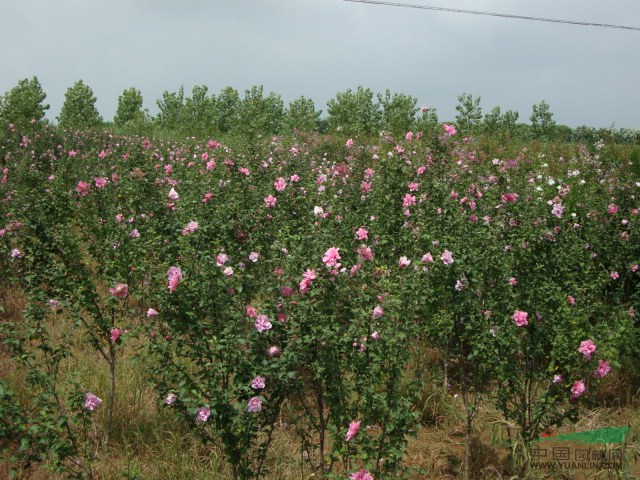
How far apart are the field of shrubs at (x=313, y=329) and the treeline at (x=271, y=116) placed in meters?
2.92

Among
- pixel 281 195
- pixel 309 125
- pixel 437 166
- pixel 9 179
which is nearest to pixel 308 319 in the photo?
pixel 281 195

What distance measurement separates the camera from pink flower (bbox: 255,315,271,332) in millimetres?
2340

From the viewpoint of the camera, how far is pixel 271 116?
30.4 m

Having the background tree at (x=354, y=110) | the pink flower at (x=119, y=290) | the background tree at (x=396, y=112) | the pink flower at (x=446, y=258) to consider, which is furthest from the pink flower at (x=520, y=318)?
the background tree at (x=354, y=110)

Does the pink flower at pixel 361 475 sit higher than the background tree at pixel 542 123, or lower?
lower

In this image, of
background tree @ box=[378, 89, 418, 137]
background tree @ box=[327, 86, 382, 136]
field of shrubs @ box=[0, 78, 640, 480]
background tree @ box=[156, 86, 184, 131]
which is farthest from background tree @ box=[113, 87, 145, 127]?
field of shrubs @ box=[0, 78, 640, 480]

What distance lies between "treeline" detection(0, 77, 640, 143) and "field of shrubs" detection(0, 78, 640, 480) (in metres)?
2.92

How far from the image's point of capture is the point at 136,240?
3391 millimetres

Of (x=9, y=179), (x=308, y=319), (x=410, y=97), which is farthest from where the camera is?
(x=410, y=97)

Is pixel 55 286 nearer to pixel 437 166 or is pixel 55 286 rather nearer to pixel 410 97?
pixel 437 166

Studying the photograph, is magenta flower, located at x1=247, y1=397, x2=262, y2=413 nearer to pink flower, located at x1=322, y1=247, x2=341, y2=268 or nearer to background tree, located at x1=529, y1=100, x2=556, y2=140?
pink flower, located at x1=322, y1=247, x2=341, y2=268

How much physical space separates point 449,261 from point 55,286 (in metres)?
2.33

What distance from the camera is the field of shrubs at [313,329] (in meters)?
2.47

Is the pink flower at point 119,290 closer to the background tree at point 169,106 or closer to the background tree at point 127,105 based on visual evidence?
the background tree at point 169,106
